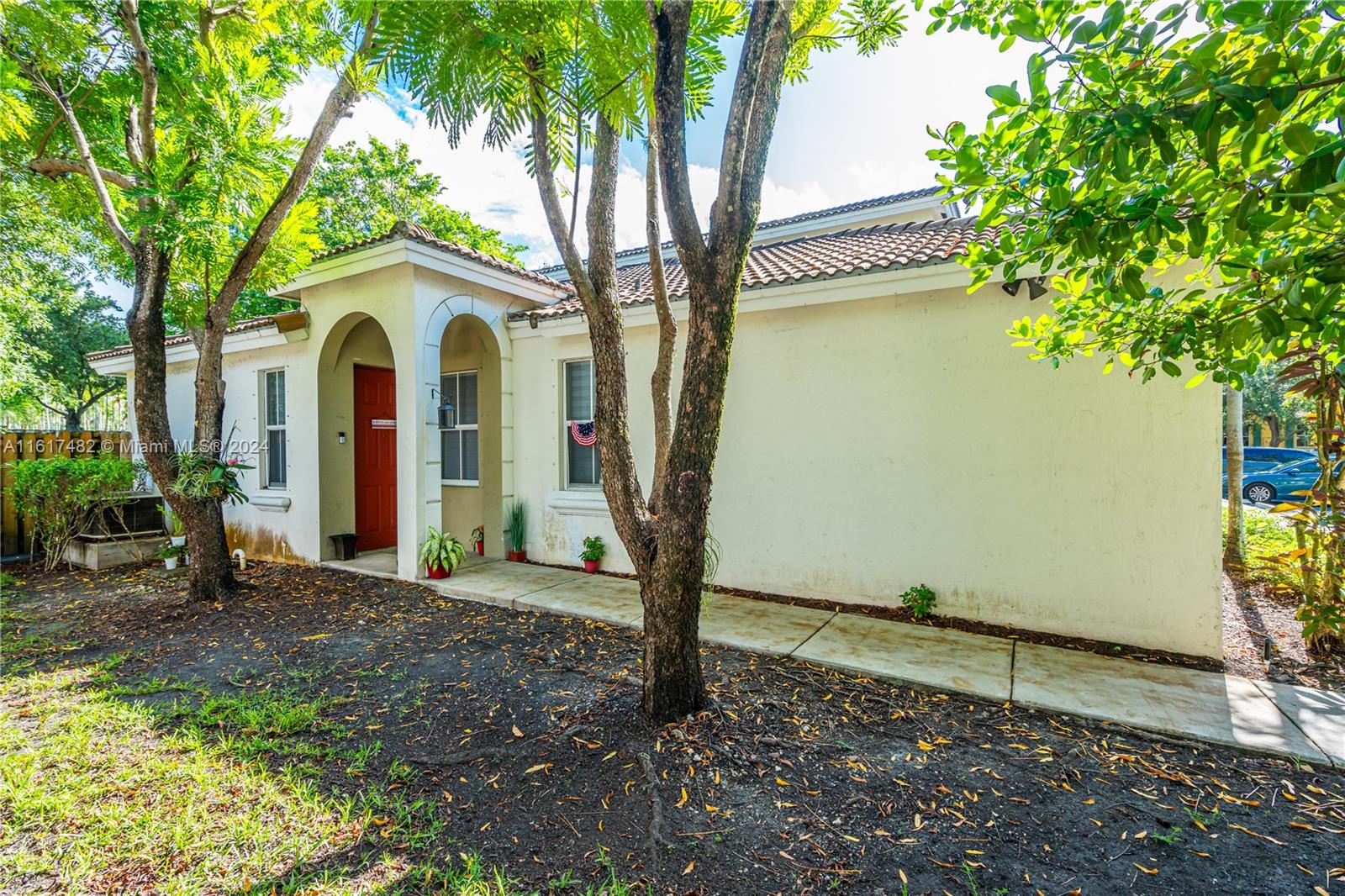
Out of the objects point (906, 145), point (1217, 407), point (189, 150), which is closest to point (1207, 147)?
point (906, 145)

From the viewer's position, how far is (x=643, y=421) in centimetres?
668

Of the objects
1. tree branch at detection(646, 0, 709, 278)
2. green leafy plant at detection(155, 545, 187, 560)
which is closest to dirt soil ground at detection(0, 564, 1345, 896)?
tree branch at detection(646, 0, 709, 278)

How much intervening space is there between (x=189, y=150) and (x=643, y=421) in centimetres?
521

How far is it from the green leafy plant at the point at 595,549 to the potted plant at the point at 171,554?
5.67 metres

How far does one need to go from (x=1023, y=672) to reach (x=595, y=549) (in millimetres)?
4525

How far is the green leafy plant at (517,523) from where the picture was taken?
7457mm

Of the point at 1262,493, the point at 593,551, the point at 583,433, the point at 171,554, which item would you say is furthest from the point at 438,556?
the point at 1262,493

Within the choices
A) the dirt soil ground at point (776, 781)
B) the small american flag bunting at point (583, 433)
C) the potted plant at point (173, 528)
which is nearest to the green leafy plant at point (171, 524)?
the potted plant at point (173, 528)

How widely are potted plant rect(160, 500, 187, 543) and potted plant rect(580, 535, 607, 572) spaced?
591 cm

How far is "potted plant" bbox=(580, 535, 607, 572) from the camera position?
688 centimetres

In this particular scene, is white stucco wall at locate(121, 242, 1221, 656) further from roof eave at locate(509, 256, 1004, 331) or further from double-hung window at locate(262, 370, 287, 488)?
double-hung window at locate(262, 370, 287, 488)

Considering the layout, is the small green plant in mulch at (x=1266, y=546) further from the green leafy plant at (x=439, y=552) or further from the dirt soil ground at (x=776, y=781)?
the green leafy plant at (x=439, y=552)

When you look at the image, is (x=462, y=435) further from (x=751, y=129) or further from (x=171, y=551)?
(x=751, y=129)

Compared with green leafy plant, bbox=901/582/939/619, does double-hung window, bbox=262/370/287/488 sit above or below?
above
